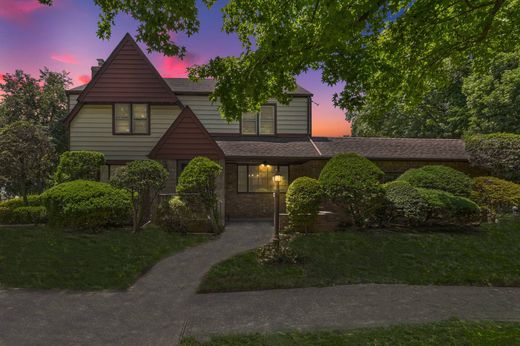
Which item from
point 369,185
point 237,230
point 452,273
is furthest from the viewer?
point 237,230

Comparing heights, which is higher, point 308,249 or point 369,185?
point 369,185

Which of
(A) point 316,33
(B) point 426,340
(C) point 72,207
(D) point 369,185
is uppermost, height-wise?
(A) point 316,33

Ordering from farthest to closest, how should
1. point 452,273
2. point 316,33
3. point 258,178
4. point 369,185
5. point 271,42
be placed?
1. point 258,178
2. point 369,185
3. point 316,33
4. point 452,273
5. point 271,42

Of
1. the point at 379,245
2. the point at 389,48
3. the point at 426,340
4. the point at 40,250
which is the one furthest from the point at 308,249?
the point at 40,250

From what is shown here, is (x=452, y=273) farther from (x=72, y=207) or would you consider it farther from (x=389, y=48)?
(x=72, y=207)

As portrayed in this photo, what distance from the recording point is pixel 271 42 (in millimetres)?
7250

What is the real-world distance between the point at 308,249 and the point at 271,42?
21.1ft

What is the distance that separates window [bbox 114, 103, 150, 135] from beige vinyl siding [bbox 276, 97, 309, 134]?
780 centimetres

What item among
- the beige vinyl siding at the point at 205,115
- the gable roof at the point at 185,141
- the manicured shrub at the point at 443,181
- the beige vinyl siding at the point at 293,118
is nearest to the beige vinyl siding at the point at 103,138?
the beige vinyl siding at the point at 205,115

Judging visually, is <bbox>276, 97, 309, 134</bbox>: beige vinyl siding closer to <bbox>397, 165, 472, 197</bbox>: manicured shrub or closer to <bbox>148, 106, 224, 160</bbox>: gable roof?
<bbox>148, 106, 224, 160</bbox>: gable roof

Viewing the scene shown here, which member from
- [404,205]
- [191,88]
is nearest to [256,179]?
[191,88]

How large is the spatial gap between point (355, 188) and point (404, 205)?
2158 mm

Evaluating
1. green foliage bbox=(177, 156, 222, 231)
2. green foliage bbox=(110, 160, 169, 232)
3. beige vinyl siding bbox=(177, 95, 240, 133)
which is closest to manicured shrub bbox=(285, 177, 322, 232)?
green foliage bbox=(177, 156, 222, 231)

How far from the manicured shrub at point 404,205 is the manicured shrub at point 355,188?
2.32 ft
